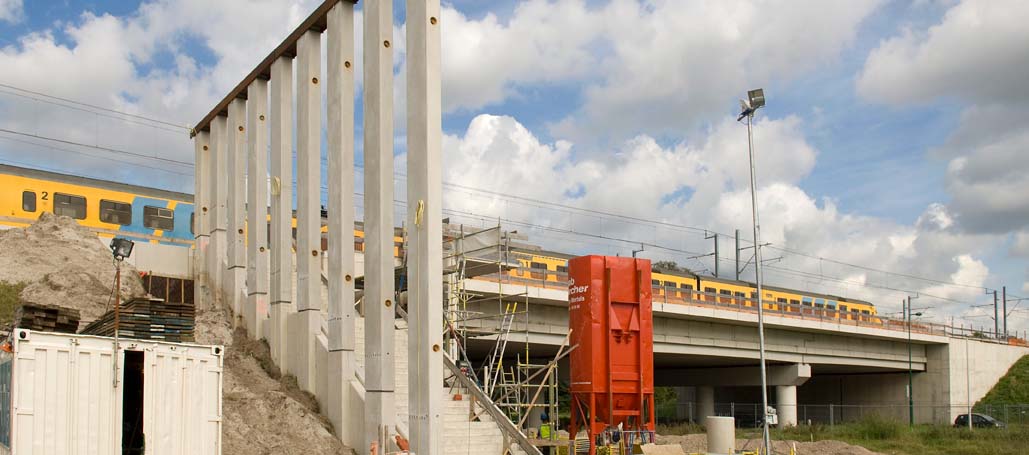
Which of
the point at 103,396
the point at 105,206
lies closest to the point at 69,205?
the point at 105,206

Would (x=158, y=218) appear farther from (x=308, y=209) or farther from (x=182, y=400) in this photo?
(x=182, y=400)

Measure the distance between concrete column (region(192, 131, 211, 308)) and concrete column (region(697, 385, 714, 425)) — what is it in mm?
38494

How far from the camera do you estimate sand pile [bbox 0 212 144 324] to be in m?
24.7

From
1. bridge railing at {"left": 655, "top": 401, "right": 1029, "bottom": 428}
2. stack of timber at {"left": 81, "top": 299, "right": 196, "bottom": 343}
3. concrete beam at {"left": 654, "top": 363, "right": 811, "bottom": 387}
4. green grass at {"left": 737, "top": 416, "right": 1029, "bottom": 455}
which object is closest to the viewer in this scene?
stack of timber at {"left": 81, "top": 299, "right": 196, "bottom": 343}

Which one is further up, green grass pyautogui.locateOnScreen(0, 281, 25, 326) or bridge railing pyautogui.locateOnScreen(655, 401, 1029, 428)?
green grass pyautogui.locateOnScreen(0, 281, 25, 326)

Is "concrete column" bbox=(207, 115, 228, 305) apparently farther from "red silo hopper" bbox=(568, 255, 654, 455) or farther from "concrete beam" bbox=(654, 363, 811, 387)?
"concrete beam" bbox=(654, 363, 811, 387)

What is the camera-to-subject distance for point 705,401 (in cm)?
6034

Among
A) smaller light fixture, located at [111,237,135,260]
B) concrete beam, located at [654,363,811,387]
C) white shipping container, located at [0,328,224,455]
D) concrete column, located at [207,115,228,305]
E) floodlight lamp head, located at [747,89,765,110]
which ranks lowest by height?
concrete beam, located at [654,363,811,387]

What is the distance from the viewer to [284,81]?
84.1 feet

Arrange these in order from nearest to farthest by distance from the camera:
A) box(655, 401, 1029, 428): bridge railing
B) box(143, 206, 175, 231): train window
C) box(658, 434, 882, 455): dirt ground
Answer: box(658, 434, 882, 455): dirt ground
box(143, 206, 175, 231): train window
box(655, 401, 1029, 428): bridge railing

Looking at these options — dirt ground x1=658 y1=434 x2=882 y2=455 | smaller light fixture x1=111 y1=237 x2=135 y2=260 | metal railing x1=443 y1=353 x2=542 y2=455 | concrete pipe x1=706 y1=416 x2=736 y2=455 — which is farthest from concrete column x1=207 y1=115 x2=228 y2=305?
dirt ground x1=658 y1=434 x2=882 y2=455

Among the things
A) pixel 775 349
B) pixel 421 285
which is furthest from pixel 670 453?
pixel 775 349

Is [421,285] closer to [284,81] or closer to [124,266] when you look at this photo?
[284,81]

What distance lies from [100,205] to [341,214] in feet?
47.2
